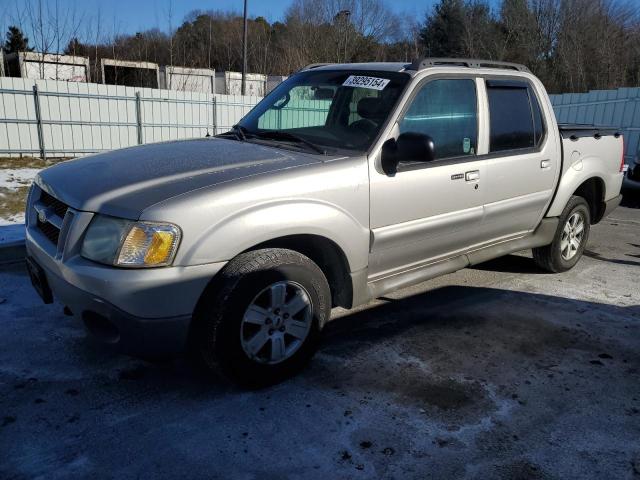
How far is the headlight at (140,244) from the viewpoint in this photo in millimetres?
2539

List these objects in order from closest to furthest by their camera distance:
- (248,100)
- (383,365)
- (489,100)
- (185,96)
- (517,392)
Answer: (517,392) → (383,365) → (489,100) → (185,96) → (248,100)

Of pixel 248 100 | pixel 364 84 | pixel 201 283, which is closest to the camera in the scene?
pixel 201 283

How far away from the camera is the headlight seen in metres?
2.54

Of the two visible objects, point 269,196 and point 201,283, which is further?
point 269,196

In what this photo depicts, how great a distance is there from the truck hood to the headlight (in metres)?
0.07

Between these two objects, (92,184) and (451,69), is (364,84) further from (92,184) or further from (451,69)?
(92,184)

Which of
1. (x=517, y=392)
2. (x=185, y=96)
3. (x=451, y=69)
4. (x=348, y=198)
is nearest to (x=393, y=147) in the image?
(x=348, y=198)

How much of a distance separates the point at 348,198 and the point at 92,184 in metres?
1.41

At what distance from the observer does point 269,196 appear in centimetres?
285

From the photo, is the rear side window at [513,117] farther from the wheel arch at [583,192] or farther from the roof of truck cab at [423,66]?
the wheel arch at [583,192]

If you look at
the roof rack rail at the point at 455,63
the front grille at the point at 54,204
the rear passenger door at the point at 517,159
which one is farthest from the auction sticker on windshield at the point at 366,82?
the front grille at the point at 54,204

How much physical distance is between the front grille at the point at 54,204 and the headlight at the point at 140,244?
0.52 m

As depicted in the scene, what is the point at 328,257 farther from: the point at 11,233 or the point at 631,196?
the point at 631,196

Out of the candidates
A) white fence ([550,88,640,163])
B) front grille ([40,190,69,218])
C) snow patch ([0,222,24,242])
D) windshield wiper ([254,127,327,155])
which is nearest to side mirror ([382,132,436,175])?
windshield wiper ([254,127,327,155])
